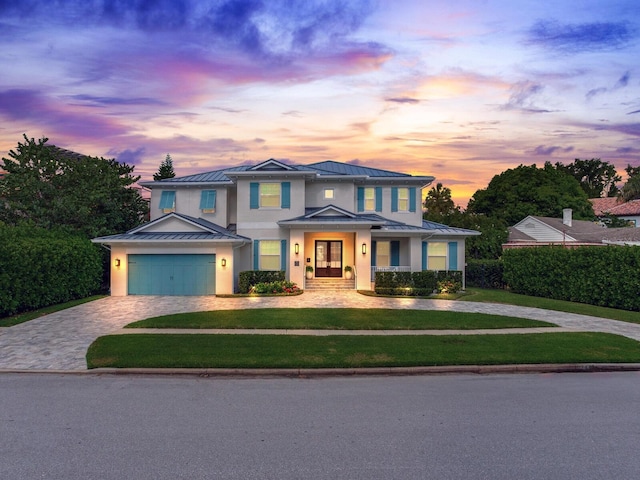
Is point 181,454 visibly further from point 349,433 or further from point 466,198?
point 466,198

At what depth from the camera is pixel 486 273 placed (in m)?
27.4

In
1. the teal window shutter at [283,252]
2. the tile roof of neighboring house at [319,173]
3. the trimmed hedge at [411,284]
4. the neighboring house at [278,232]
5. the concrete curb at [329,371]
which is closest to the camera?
the concrete curb at [329,371]

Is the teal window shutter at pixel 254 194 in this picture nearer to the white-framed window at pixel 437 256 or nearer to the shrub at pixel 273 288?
the shrub at pixel 273 288

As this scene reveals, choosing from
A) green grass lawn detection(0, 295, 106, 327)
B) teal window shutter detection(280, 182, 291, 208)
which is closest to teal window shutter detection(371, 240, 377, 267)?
teal window shutter detection(280, 182, 291, 208)

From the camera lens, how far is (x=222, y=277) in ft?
69.4

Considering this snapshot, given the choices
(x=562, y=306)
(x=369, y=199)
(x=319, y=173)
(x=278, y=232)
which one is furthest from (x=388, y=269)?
(x=562, y=306)

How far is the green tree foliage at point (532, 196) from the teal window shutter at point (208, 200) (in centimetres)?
3675

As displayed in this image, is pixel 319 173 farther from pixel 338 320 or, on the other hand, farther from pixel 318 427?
pixel 318 427

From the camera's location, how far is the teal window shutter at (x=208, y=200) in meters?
24.7

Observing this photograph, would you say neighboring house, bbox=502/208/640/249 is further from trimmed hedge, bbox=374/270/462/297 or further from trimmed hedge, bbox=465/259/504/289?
trimmed hedge, bbox=374/270/462/297

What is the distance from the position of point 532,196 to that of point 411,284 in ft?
118

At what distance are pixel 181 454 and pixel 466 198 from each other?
64706 mm

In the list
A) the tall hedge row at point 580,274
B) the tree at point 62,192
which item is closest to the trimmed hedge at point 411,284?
the tall hedge row at point 580,274

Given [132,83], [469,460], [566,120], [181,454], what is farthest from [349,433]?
[566,120]
